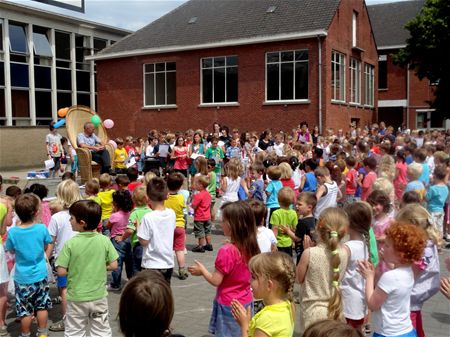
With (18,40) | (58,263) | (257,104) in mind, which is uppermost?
(18,40)

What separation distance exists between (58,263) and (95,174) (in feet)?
30.6

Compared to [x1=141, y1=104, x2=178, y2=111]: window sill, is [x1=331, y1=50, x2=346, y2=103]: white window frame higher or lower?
higher

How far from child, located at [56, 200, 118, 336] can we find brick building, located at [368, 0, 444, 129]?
125ft

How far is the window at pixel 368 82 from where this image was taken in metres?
30.9

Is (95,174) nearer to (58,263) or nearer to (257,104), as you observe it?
(58,263)

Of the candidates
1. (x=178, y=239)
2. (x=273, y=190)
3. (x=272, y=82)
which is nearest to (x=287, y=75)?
(x=272, y=82)

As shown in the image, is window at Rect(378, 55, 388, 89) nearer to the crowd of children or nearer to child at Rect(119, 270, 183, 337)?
the crowd of children

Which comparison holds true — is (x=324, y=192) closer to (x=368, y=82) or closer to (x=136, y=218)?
(x=136, y=218)

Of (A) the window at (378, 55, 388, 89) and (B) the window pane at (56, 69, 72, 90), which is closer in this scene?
(B) the window pane at (56, 69, 72, 90)

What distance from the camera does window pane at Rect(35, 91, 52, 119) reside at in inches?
1235

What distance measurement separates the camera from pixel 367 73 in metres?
31.2

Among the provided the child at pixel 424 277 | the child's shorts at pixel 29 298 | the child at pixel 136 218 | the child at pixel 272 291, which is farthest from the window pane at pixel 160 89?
the child at pixel 272 291

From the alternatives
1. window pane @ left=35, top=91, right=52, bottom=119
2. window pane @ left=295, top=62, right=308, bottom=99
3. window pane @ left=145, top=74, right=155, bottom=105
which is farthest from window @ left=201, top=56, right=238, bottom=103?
window pane @ left=35, top=91, right=52, bottom=119

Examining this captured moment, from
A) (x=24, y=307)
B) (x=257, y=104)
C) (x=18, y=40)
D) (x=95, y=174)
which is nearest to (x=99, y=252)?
(x=24, y=307)
